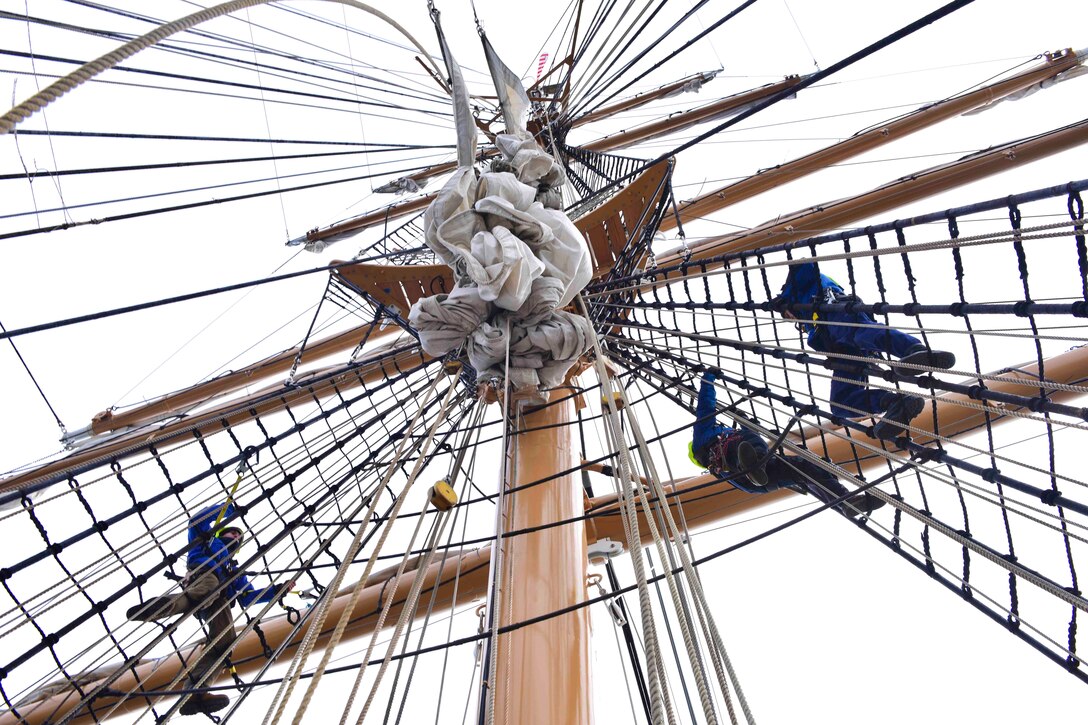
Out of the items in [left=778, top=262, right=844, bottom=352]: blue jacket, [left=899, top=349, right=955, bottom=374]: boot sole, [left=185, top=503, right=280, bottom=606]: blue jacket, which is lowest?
[left=185, top=503, right=280, bottom=606]: blue jacket

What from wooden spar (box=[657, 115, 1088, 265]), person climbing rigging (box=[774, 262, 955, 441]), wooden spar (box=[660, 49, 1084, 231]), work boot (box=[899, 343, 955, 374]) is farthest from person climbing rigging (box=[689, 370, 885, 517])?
wooden spar (box=[660, 49, 1084, 231])

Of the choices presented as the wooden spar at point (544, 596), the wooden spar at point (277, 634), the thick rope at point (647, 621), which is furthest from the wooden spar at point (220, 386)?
the thick rope at point (647, 621)

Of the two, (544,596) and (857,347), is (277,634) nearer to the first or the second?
(544,596)

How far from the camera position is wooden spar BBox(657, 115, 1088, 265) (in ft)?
22.6

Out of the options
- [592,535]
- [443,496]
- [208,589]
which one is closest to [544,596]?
[443,496]

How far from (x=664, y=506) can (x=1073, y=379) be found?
3953mm

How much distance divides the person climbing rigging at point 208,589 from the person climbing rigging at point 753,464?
5.69 ft

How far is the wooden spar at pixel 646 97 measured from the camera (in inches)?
389

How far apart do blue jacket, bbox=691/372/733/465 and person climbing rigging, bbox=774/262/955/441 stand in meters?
0.48

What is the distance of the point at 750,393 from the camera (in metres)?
3.17

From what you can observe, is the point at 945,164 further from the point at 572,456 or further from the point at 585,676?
the point at 585,676

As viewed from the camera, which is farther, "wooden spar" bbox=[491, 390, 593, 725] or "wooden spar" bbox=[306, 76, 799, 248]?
"wooden spar" bbox=[306, 76, 799, 248]

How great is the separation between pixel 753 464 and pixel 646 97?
8285mm

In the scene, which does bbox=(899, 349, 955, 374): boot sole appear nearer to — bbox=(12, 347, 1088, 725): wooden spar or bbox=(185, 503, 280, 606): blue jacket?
bbox=(12, 347, 1088, 725): wooden spar
